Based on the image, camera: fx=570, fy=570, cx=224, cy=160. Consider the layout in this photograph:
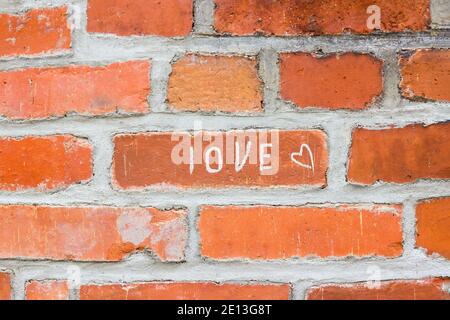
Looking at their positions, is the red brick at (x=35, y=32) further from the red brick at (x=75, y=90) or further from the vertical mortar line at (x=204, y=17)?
the vertical mortar line at (x=204, y=17)

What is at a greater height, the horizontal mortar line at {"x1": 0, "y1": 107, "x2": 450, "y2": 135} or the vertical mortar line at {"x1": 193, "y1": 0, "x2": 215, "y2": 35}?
the vertical mortar line at {"x1": 193, "y1": 0, "x2": 215, "y2": 35}

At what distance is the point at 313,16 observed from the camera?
0.62m

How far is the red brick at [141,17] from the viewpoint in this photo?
24.8 inches

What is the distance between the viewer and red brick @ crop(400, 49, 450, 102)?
0.62m

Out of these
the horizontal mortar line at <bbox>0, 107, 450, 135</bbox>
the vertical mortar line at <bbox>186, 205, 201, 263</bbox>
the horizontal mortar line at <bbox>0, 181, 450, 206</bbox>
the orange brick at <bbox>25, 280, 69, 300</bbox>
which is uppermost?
the horizontal mortar line at <bbox>0, 107, 450, 135</bbox>

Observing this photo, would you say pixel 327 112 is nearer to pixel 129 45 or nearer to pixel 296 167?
pixel 296 167

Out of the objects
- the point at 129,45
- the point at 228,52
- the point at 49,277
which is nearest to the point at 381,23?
the point at 228,52

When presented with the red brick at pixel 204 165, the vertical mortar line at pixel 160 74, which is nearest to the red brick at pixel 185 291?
the red brick at pixel 204 165

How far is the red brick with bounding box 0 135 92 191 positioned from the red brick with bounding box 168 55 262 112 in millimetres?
120

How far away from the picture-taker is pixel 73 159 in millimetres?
637

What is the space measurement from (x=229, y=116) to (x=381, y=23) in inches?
7.7

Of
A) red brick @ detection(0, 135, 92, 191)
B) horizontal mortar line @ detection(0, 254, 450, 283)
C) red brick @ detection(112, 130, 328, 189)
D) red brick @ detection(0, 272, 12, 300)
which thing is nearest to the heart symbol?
red brick @ detection(112, 130, 328, 189)

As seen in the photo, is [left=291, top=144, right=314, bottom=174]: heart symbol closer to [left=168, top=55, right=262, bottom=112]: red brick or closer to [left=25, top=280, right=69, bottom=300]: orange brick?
[left=168, top=55, right=262, bottom=112]: red brick

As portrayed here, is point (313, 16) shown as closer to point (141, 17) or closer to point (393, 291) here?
point (141, 17)
